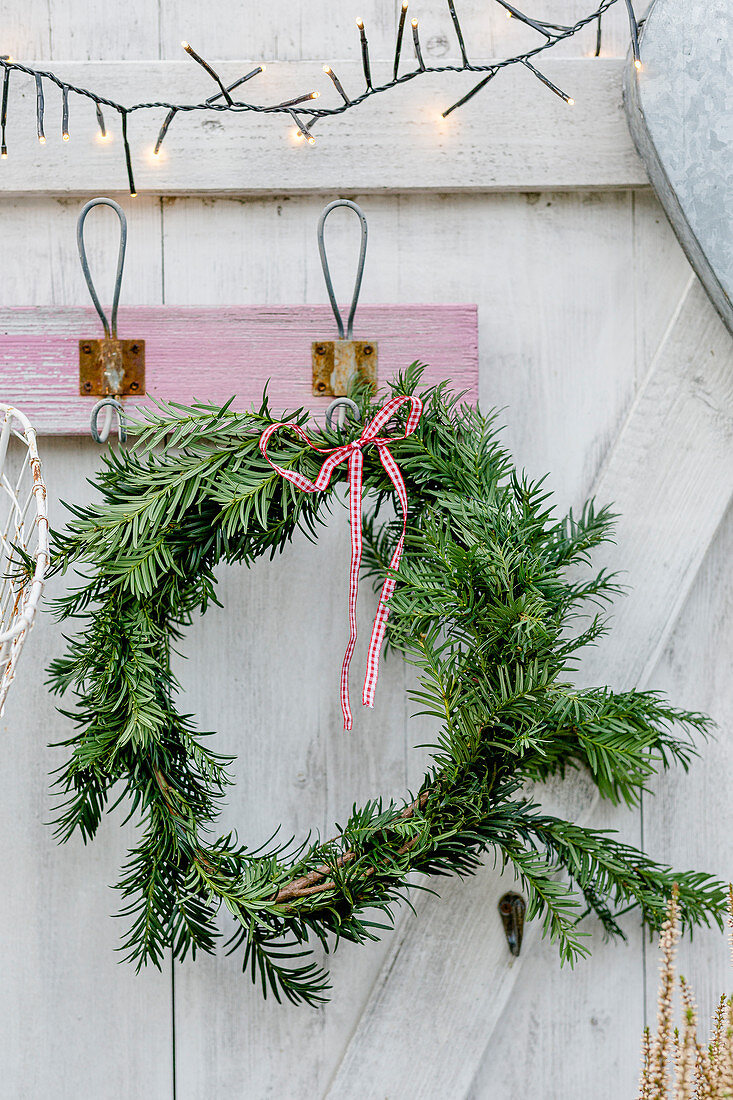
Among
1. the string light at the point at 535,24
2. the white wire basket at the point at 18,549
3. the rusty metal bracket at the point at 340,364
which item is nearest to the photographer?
the white wire basket at the point at 18,549

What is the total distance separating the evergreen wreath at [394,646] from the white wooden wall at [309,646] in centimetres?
14

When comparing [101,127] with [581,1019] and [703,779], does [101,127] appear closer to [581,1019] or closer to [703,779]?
[703,779]

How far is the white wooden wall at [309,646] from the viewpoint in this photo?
3.42 feet

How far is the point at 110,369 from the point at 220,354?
0.12 metres

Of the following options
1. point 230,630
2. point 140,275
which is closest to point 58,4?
point 140,275

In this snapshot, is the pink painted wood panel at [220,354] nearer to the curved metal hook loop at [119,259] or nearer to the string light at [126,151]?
the curved metal hook loop at [119,259]

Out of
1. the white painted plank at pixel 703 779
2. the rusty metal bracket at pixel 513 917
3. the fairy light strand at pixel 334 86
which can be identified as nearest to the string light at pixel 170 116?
the fairy light strand at pixel 334 86

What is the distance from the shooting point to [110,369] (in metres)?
1.00

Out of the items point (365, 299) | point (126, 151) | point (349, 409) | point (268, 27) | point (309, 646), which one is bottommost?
point (309, 646)

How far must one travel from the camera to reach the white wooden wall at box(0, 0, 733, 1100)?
1.04 m

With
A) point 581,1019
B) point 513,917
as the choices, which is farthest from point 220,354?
point 581,1019

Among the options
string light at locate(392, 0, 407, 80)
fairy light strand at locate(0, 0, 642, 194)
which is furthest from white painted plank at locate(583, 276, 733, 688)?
string light at locate(392, 0, 407, 80)

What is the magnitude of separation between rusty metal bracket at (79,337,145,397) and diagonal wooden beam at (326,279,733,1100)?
1.75 feet

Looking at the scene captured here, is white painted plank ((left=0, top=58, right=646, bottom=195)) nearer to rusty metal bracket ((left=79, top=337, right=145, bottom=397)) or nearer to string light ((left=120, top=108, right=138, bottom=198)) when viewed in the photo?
string light ((left=120, top=108, right=138, bottom=198))
